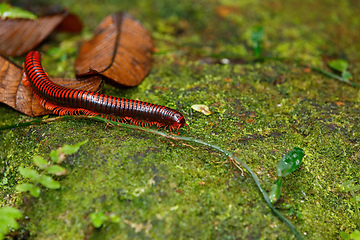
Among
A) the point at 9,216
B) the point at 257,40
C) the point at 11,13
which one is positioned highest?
the point at 11,13

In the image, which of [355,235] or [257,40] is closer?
[355,235]

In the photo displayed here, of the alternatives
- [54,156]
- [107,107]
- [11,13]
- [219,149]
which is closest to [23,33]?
[11,13]

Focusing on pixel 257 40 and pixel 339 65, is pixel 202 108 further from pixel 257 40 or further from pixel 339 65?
pixel 339 65

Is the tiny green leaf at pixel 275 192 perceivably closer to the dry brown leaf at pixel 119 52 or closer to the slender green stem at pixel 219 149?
the slender green stem at pixel 219 149

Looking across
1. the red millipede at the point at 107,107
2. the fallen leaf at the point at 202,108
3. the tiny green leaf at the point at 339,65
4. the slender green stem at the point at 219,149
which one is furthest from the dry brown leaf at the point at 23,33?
the tiny green leaf at the point at 339,65

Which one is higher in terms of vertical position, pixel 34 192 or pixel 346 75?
pixel 346 75

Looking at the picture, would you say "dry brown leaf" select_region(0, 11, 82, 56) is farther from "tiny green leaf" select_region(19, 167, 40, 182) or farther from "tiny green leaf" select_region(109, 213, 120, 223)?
"tiny green leaf" select_region(109, 213, 120, 223)

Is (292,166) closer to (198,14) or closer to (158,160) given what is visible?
(158,160)

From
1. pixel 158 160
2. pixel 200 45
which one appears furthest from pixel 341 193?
pixel 200 45
